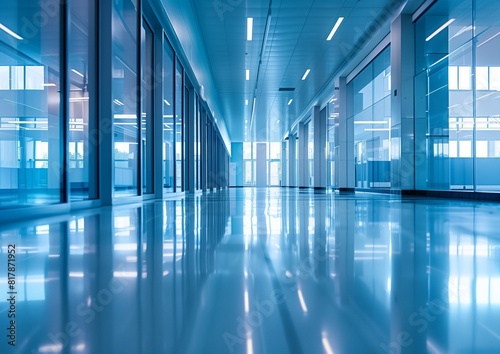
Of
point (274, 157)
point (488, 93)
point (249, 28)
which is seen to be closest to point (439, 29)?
point (488, 93)

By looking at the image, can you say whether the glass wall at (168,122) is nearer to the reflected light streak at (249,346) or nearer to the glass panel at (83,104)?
the glass panel at (83,104)

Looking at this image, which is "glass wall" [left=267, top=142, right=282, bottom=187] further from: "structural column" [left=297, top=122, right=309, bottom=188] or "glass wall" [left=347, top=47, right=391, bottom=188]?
"glass wall" [left=347, top=47, right=391, bottom=188]

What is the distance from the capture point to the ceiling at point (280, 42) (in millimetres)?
11047

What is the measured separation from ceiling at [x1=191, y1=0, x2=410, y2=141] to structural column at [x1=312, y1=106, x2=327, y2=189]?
5.24 feet

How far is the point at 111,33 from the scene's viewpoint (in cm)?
618

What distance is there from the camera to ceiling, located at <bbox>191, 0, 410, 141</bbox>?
11.0 metres

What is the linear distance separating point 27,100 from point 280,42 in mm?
8766

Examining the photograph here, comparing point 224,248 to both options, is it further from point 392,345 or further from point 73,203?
point 73,203

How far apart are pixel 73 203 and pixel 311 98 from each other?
20.6 m

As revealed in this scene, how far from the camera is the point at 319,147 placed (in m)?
26.1

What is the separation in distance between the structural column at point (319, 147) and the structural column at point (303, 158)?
512 centimetres

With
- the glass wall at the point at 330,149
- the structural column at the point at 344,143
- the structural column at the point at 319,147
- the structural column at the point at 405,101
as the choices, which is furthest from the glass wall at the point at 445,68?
the structural column at the point at 319,147

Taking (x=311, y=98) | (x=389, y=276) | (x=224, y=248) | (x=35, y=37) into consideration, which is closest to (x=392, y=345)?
(x=389, y=276)

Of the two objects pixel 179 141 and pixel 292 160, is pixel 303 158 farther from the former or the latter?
pixel 179 141
